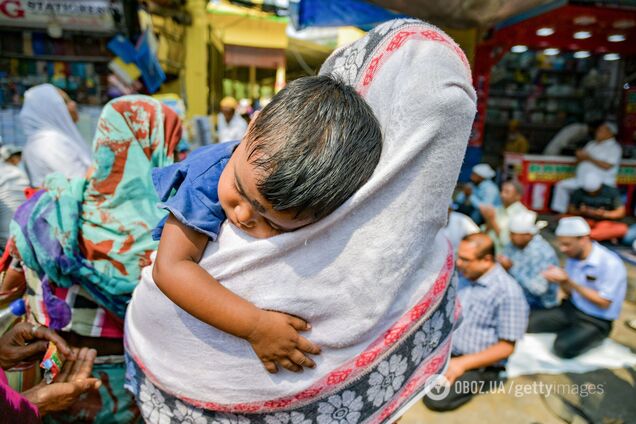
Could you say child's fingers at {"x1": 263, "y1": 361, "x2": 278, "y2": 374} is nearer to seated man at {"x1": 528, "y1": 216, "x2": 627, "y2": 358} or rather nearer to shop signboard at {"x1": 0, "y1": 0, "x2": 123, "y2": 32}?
seated man at {"x1": 528, "y1": 216, "x2": 627, "y2": 358}

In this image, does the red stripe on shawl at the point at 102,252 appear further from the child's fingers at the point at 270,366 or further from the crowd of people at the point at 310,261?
the child's fingers at the point at 270,366

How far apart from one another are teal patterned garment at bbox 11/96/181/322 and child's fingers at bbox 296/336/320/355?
91 cm

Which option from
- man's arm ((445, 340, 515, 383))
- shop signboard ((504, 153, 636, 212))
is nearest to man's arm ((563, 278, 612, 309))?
man's arm ((445, 340, 515, 383))

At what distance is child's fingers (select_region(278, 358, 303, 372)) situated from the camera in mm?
954

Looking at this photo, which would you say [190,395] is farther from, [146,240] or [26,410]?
[146,240]

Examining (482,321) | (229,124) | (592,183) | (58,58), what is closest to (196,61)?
(229,124)

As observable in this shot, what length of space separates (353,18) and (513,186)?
2994 millimetres

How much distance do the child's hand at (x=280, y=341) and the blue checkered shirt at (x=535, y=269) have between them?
12.7 ft

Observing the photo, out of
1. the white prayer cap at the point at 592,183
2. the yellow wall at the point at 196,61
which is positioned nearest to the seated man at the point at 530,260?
the white prayer cap at the point at 592,183

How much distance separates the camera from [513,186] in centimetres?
494

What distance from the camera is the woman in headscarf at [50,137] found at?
123 inches

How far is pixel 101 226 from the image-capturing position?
165 centimetres

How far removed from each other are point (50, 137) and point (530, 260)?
428cm

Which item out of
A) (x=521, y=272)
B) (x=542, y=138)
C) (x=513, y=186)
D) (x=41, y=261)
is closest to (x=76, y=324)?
(x=41, y=261)
